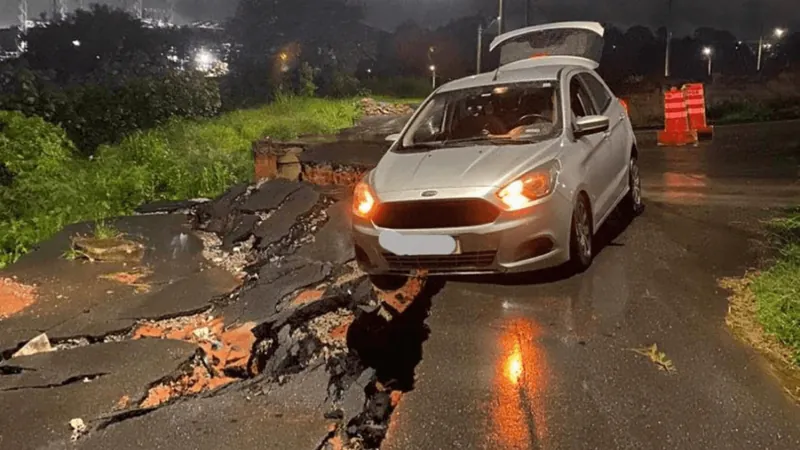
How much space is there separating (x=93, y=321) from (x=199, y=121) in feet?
54.4

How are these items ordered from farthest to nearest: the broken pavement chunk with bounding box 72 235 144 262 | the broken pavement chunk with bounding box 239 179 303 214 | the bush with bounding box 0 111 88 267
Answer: the bush with bounding box 0 111 88 267, the broken pavement chunk with bounding box 239 179 303 214, the broken pavement chunk with bounding box 72 235 144 262

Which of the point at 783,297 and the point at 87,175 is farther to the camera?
Result: the point at 87,175

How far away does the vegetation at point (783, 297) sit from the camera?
4.77 m

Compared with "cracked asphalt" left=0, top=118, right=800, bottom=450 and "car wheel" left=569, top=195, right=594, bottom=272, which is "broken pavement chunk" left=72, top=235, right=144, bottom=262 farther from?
"car wheel" left=569, top=195, right=594, bottom=272

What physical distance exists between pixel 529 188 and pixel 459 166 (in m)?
0.58

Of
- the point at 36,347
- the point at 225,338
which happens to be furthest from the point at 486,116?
the point at 36,347

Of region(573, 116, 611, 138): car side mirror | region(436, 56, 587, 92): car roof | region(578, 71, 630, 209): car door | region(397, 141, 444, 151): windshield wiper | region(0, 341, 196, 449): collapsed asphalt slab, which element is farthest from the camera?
region(578, 71, 630, 209): car door

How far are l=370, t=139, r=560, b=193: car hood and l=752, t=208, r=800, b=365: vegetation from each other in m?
1.87

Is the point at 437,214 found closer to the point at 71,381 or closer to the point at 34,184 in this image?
the point at 71,381

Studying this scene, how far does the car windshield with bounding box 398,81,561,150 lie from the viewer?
650 centimetres

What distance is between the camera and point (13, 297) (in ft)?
22.5

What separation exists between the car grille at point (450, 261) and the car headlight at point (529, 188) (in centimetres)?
41

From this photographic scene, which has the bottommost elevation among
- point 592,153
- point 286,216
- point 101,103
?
point 286,216

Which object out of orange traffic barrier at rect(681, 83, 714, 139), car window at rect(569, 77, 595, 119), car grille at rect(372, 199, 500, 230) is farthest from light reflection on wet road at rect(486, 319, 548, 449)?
orange traffic barrier at rect(681, 83, 714, 139)
